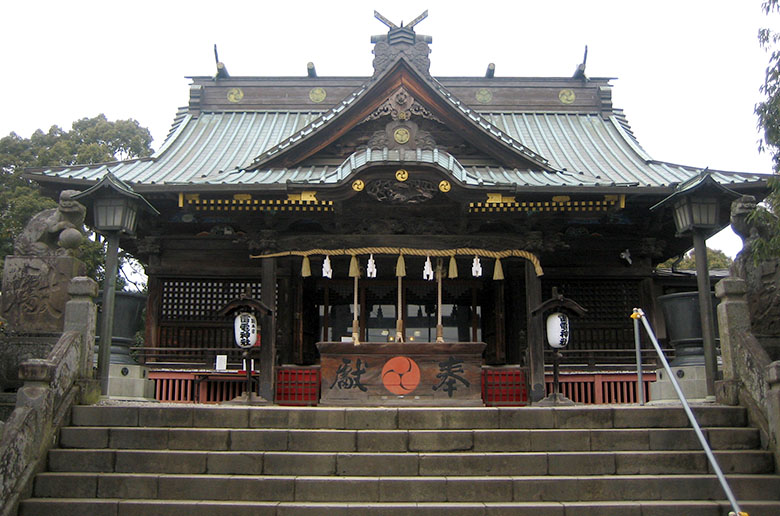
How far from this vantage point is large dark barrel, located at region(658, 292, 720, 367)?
34.9 ft

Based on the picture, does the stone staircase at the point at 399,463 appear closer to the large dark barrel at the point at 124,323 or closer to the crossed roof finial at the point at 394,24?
the large dark barrel at the point at 124,323

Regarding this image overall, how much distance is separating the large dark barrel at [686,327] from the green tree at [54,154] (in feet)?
68.2

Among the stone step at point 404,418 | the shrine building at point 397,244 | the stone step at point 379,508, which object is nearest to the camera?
the stone step at point 379,508

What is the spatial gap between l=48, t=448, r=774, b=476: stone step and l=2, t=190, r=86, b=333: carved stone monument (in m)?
2.59

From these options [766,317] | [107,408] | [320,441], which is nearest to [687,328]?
[766,317]

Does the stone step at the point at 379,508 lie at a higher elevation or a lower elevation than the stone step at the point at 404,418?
lower

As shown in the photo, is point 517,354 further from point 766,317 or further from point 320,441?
point 320,441

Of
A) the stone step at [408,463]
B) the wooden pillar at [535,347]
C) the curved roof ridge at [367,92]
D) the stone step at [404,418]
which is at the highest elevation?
the curved roof ridge at [367,92]

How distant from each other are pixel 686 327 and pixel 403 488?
6423 millimetres

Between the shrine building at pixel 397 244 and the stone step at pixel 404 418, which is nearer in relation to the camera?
the stone step at pixel 404 418

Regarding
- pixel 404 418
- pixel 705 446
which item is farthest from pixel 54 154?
A: pixel 705 446

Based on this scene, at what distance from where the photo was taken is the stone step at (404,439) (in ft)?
23.6

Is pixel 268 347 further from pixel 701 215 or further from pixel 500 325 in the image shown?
pixel 701 215

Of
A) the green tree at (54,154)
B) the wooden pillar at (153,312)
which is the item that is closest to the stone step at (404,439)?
the wooden pillar at (153,312)
